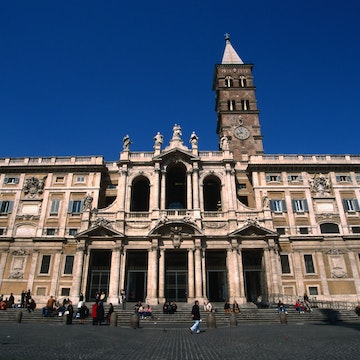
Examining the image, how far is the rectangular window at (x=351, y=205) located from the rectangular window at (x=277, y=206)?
6.82 metres

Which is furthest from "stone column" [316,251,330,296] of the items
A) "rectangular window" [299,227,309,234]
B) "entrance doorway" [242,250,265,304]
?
"entrance doorway" [242,250,265,304]

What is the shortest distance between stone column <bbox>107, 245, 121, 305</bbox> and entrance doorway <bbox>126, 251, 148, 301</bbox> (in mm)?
1675

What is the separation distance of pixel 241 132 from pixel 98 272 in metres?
27.4

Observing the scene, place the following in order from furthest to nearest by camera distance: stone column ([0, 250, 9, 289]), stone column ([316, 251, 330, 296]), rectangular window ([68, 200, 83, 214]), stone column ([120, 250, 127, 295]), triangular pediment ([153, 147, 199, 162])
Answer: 1. triangular pediment ([153, 147, 199, 162])
2. rectangular window ([68, 200, 83, 214])
3. stone column ([0, 250, 9, 289])
4. stone column ([316, 251, 330, 296])
5. stone column ([120, 250, 127, 295])

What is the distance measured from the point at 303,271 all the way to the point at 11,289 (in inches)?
1149

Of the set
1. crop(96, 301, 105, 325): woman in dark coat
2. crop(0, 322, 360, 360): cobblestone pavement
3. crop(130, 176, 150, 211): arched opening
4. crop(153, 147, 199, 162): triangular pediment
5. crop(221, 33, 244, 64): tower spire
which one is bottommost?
crop(0, 322, 360, 360): cobblestone pavement

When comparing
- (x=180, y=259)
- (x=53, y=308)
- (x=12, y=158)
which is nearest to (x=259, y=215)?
(x=180, y=259)

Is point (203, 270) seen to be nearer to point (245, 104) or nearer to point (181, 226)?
point (181, 226)

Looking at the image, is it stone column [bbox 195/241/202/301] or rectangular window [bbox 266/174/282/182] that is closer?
stone column [bbox 195/241/202/301]

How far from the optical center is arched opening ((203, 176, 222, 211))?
37.4 m

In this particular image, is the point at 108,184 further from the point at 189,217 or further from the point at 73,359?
the point at 73,359

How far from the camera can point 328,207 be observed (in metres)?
34.4

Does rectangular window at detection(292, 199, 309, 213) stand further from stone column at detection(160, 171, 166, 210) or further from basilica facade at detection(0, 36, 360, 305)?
stone column at detection(160, 171, 166, 210)

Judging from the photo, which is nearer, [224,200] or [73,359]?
[73,359]
